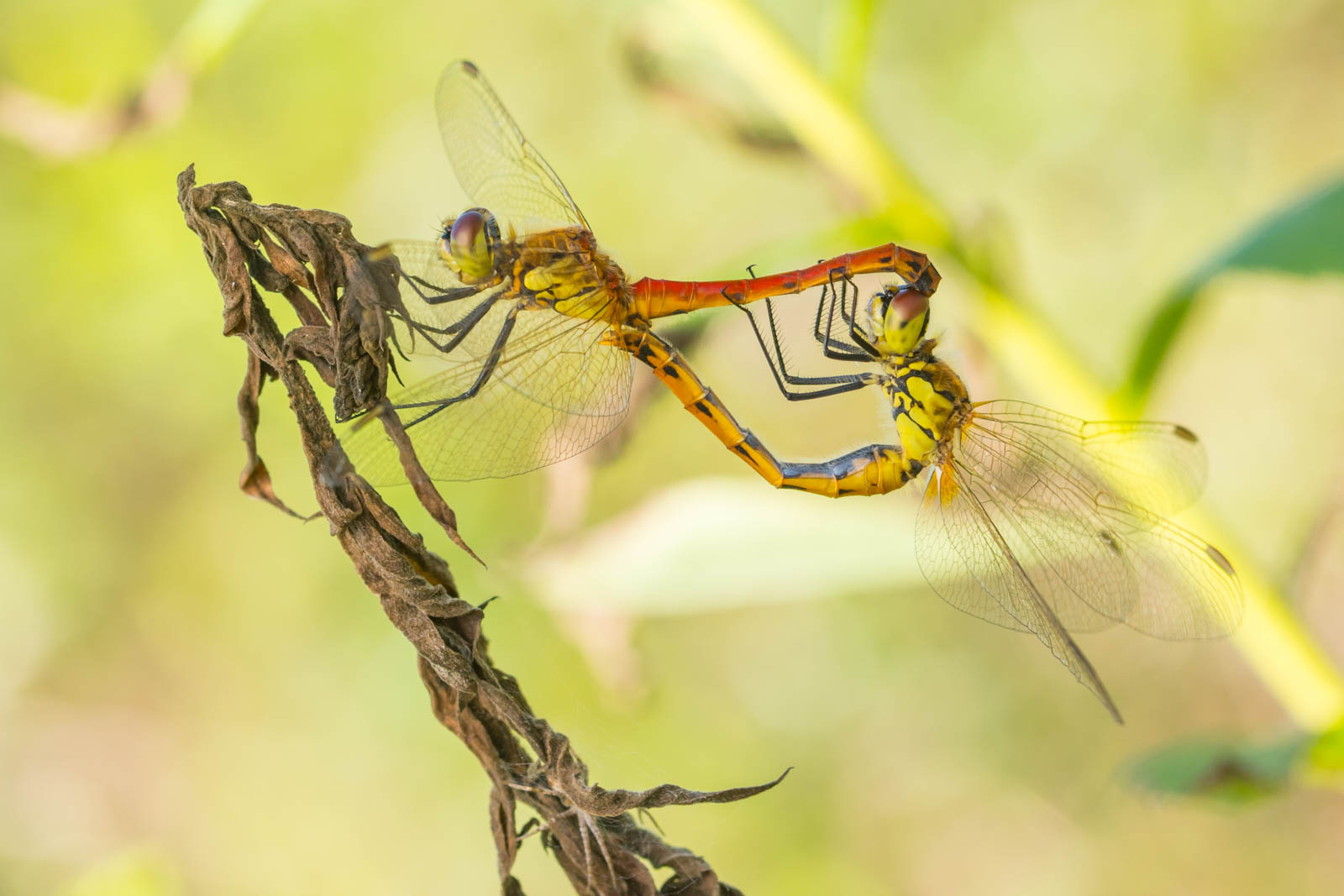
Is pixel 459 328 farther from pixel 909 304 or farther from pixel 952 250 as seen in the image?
pixel 952 250

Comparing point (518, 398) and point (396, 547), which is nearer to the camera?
point (396, 547)

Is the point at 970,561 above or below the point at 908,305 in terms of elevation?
below

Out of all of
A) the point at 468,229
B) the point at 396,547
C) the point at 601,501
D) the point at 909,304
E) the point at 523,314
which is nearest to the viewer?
the point at 396,547

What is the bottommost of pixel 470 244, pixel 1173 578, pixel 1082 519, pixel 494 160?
pixel 1173 578

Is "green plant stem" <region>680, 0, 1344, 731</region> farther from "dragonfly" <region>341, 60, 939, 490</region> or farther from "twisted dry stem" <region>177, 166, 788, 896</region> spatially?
"twisted dry stem" <region>177, 166, 788, 896</region>

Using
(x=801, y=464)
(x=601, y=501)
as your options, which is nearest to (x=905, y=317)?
(x=801, y=464)

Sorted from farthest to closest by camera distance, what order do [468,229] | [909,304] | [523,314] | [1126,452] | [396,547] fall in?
[1126,452] < [909,304] < [523,314] < [468,229] < [396,547]

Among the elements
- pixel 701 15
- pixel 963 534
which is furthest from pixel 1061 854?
pixel 701 15
